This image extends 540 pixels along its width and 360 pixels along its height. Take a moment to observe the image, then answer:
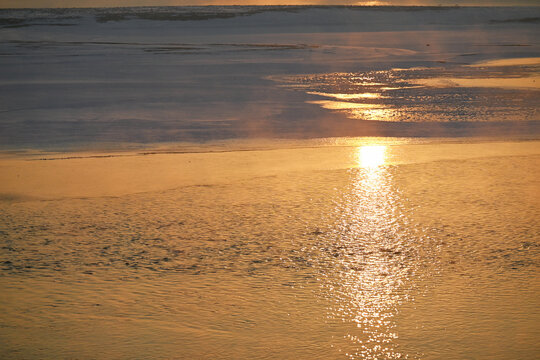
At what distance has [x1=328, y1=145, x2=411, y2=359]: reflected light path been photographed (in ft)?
9.50

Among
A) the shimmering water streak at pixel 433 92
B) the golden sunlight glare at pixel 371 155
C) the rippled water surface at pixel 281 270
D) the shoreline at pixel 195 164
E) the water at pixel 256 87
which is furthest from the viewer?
the shimmering water streak at pixel 433 92

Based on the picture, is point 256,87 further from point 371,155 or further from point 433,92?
point 371,155

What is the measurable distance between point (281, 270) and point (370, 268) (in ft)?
1.44

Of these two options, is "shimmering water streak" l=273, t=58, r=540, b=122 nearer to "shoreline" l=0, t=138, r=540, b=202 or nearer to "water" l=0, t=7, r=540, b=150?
"water" l=0, t=7, r=540, b=150

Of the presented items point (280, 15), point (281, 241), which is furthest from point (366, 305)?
point (280, 15)

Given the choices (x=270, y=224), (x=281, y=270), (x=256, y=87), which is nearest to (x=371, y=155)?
(x=270, y=224)

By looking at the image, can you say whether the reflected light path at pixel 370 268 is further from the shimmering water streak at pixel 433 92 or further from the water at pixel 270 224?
the shimmering water streak at pixel 433 92

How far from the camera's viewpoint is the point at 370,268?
3.60m

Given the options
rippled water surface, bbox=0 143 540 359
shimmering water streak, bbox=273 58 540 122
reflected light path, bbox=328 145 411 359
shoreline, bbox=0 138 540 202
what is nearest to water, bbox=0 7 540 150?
shimmering water streak, bbox=273 58 540 122

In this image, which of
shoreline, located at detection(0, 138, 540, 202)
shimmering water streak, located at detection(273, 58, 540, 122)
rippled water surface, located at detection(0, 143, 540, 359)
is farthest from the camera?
shimmering water streak, located at detection(273, 58, 540, 122)

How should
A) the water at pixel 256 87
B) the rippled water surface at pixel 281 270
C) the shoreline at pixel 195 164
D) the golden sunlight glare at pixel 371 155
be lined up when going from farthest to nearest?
the water at pixel 256 87 → the golden sunlight glare at pixel 371 155 → the shoreline at pixel 195 164 → the rippled water surface at pixel 281 270

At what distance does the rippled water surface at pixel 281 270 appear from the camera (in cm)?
286

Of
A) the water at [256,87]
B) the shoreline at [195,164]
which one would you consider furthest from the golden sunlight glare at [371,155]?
the water at [256,87]

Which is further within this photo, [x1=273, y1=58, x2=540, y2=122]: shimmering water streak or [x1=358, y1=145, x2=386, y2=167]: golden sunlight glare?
[x1=273, y1=58, x2=540, y2=122]: shimmering water streak
